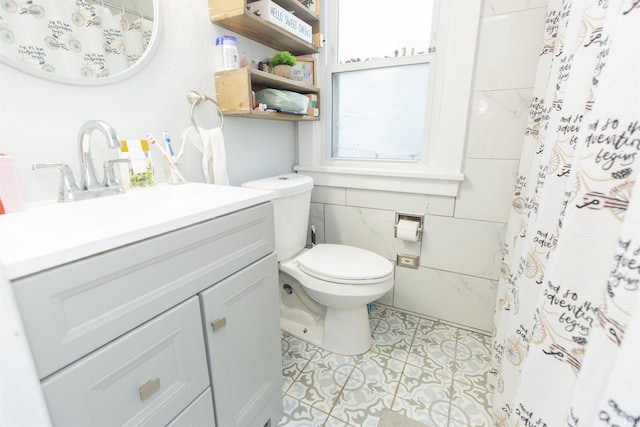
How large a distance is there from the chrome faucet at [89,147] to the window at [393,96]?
1132mm

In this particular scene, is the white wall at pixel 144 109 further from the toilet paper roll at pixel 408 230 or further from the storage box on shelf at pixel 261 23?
the toilet paper roll at pixel 408 230

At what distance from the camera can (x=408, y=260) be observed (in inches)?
65.7

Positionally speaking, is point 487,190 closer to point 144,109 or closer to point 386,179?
point 386,179

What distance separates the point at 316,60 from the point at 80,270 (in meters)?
1.56

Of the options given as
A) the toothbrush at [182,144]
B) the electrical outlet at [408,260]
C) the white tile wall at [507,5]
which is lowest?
the electrical outlet at [408,260]

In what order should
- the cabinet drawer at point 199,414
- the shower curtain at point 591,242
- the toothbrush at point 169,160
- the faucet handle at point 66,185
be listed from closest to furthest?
the shower curtain at point 591,242, the cabinet drawer at point 199,414, the faucet handle at point 66,185, the toothbrush at point 169,160

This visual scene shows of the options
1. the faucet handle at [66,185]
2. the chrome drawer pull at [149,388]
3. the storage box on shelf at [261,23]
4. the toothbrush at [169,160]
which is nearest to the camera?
the chrome drawer pull at [149,388]

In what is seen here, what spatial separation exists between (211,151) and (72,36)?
1.66 feet

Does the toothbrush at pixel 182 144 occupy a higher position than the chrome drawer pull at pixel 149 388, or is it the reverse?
the toothbrush at pixel 182 144

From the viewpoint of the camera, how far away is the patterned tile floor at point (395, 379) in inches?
44.9

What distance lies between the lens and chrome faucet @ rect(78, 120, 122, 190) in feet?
2.50

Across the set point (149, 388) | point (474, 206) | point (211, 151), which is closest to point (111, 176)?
point (211, 151)

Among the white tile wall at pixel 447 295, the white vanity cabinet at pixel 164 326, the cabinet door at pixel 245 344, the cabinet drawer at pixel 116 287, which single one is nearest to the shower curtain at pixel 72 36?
the white vanity cabinet at pixel 164 326

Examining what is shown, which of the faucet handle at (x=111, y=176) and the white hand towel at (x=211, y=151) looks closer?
the faucet handle at (x=111, y=176)
